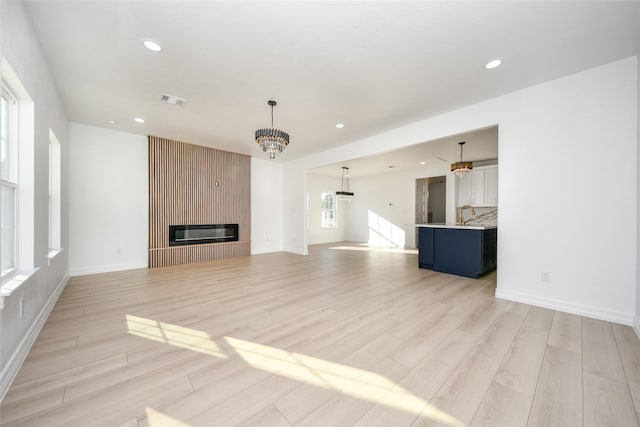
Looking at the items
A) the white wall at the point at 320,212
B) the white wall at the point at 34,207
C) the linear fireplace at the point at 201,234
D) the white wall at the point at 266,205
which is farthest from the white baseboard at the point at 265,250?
the white wall at the point at 34,207

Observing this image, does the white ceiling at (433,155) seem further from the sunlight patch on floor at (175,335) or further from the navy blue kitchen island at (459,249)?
the sunlight patch on floor at (175,335)

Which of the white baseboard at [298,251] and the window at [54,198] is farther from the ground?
the window at [54,198]

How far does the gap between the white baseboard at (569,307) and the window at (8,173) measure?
210 inches

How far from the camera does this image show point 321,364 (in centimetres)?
192

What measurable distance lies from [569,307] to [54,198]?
23.4ft

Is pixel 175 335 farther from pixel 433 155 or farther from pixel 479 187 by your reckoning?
pixel 479 187

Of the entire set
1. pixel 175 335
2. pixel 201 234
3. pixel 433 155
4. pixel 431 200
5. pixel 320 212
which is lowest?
pixel 175 335

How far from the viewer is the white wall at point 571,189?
2660mm

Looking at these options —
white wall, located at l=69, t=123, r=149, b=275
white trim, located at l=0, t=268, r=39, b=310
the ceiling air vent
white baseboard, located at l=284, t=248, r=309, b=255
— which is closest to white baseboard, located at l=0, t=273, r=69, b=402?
white trim, located at l=0, t=268, r=39, b=310

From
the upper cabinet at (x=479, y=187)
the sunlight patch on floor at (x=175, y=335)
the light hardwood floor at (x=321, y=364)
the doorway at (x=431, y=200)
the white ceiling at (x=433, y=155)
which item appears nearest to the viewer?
the light hardwood floor at (x=321, y=364)

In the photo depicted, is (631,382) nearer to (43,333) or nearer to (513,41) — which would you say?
(513,41)

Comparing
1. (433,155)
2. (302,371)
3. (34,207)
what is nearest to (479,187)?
(433,155)

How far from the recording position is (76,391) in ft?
5.31

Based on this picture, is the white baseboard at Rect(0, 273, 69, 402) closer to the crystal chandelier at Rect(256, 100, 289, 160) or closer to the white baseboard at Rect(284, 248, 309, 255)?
the crystal chandelier at Rect(256, 100, 289, 160)
